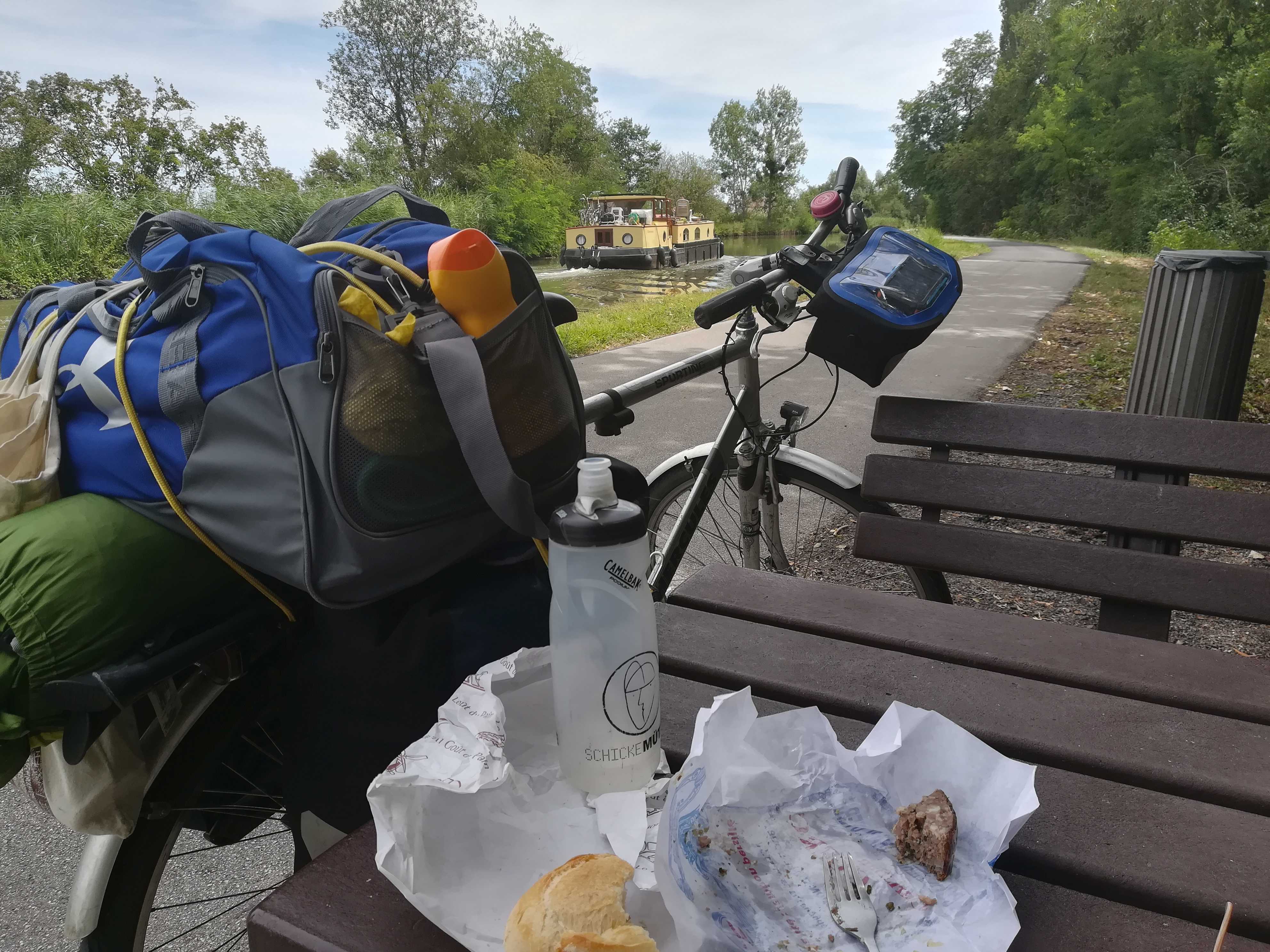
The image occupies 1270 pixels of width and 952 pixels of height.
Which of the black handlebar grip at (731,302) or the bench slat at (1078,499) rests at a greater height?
the black handlebar grip at (731,302)

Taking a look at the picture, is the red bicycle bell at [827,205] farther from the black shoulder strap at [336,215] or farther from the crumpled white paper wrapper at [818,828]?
the crumpled white paper wrapper at [818,828]

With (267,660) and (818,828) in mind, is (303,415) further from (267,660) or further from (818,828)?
(818,828)

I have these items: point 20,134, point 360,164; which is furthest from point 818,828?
point 360,164

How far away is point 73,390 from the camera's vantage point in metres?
1.09

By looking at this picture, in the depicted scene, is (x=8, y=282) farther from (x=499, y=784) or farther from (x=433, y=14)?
(x=433, y=14)

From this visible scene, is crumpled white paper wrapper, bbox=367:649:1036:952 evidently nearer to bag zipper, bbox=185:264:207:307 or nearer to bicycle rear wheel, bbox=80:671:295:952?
bicycle rear wheel, bbox=80:671:295:952

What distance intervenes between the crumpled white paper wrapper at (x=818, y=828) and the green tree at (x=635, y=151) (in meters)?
52.0

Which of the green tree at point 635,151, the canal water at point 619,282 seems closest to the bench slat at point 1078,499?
the canal water at point 619,282

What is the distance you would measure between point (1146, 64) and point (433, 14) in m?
33.9

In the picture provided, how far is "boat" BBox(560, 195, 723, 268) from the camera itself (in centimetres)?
2334

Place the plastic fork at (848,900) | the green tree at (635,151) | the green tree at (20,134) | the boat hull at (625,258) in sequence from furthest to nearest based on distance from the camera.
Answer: the green tree at (635,151), the boat hull at (625,258), the green tree at (20,134), the plastic fork at (848,900)

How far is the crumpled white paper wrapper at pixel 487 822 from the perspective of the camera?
0.67 metres

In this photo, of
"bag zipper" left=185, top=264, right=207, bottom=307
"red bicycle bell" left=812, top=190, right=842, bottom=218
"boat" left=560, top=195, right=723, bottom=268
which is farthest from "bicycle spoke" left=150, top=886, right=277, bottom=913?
"boat" left=560, top=195, right=723, bottom=268

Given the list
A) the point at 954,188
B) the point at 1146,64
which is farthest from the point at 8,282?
the point at 954,188
